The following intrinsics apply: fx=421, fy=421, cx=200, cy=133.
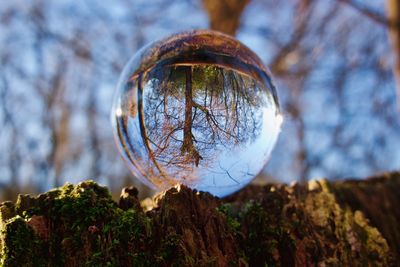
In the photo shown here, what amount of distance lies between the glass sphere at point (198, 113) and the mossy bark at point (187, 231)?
0.43ft

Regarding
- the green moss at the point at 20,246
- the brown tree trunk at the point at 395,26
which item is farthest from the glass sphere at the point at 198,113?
the brown tree trunk at the point at 395,26

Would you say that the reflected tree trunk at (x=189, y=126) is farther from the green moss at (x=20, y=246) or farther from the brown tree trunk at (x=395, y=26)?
the brown tree trunk at (x=395, y=26)

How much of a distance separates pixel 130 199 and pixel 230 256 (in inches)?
18.7

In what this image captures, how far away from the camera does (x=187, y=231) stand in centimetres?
165

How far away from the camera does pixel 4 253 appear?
1469mm

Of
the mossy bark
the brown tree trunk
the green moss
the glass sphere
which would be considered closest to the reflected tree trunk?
the glass sphere

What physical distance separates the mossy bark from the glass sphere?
0.13 m

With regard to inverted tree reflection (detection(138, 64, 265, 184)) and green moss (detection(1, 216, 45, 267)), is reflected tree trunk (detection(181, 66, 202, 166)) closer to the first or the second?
inverted tree reflection (detection(138, 64, 265, 184))

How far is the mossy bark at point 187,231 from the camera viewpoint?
153 cm

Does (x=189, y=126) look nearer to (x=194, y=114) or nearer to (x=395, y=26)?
(x=194, y=114)

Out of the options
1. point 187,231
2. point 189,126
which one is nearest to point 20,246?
point 187,231

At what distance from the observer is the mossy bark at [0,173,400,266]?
153 cm

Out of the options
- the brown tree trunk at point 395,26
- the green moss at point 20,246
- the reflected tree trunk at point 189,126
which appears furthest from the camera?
the brown tree trunk at point 395,26

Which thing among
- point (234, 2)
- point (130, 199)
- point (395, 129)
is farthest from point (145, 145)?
point (395, 129)
